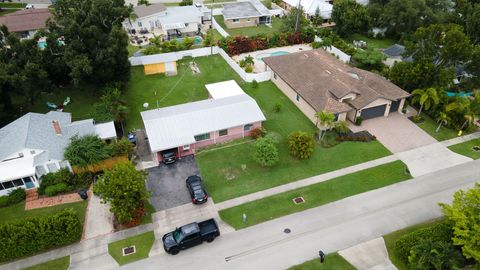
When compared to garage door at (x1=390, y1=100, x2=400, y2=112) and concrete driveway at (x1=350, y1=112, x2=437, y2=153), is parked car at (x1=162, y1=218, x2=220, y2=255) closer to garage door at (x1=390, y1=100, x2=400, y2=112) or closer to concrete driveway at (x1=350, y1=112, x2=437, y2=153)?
concrete driveway at (x1=350, y1=112, x2=437, y2=153)

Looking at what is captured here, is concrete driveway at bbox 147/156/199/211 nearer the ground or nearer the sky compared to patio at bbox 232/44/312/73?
nearer the ground

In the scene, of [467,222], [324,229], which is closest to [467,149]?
[467,222]

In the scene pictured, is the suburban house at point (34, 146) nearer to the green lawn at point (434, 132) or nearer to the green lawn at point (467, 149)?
the green lawn at point (434, 132)

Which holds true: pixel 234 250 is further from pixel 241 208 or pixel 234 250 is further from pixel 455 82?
pixel 455 82

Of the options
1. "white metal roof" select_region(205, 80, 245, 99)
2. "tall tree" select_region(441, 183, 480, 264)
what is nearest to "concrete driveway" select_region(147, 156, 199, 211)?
"white metal roof" select_region(205, 80, 245, 99)

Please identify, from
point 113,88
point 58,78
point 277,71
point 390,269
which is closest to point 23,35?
point 58,78
